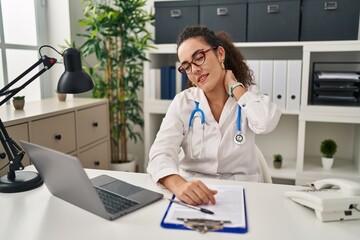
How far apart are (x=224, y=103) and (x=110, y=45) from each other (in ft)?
5.10

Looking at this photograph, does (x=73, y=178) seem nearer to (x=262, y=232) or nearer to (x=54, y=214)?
(x=54, y=214)

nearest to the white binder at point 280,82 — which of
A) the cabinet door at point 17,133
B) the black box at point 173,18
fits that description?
the black box at point 173,18

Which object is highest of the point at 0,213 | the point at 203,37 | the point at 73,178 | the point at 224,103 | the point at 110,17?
the point at 110,17

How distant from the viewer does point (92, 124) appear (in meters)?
2.51

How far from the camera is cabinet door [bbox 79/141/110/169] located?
2.43 m

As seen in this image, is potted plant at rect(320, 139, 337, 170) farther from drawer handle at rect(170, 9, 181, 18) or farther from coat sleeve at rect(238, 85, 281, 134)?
drawer handle at rect(170, 9, 181, 18)

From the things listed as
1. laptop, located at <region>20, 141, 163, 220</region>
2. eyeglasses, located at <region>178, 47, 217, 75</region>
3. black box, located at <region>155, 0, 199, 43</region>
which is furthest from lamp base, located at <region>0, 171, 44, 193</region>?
black box, located at <region>155, 0, 199, 43</region>

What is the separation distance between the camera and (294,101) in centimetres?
248

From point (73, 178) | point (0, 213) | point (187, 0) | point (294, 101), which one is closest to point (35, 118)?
point (0, 213)

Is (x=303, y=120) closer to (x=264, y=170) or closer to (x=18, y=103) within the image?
(x=264, y=170)

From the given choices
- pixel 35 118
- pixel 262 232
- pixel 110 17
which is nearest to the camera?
pixel 262 232

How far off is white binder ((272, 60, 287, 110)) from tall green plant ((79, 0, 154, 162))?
1.04m

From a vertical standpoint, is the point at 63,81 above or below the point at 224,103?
above

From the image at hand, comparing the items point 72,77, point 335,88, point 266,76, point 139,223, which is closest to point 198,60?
point 72,77
